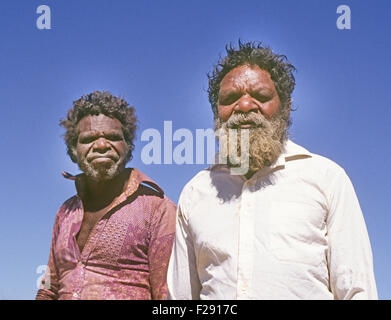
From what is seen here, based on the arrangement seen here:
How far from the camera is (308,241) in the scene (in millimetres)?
3082

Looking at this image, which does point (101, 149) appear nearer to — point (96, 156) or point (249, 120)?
point (96, 156)

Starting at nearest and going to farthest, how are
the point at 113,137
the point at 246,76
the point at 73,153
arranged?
the point at 246,76 → the point at 113,137 → the point at 73,153

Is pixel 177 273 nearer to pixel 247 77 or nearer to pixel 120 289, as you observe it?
pixel 120 289

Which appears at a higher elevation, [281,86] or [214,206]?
[281,86]

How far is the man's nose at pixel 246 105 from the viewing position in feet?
11.5

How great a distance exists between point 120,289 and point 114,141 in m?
1.28

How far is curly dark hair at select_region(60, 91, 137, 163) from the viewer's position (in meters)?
4.85

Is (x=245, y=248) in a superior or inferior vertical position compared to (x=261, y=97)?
inferior

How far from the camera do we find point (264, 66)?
3.79 metres

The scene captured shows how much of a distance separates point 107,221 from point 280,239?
1.86 meters

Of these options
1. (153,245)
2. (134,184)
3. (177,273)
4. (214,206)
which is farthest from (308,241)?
(134,184)

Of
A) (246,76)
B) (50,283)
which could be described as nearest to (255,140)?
(246,76)
